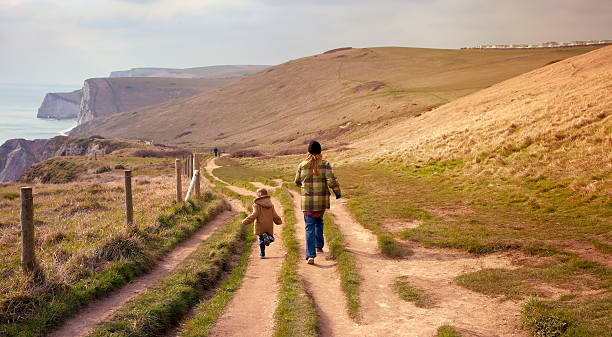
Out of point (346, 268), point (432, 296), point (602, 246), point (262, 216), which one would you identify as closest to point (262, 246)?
point (262, 216)

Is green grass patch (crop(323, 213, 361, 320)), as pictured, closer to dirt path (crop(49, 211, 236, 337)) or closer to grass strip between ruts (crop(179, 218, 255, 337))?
grass strip between ruts (crop(179, 218, 255, 337))

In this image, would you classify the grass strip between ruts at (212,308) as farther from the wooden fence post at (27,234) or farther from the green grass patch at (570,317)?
the green grass patch at (570,317)

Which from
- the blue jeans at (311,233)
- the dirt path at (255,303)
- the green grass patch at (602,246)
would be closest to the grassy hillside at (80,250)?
the dirt path at (255,303)

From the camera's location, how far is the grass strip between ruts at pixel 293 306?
24.8ft

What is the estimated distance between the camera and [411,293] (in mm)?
9188

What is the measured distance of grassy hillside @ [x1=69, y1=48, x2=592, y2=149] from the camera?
8400 centimetres

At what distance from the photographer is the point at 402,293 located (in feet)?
30.4

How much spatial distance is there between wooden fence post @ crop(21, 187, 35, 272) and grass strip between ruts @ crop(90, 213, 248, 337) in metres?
2.16

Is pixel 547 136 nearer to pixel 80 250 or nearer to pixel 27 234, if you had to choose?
pixel 80 250

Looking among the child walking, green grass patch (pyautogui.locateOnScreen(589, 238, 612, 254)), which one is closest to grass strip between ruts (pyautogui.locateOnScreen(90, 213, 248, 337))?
the child walking

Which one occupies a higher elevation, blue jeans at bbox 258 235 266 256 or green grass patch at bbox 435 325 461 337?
blue jeans at bbox 258 235 266 256

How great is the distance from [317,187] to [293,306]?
11.9 feet

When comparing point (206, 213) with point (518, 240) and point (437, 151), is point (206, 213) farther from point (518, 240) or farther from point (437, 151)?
point (437, 151)

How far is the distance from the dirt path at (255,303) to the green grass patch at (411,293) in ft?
8.82
